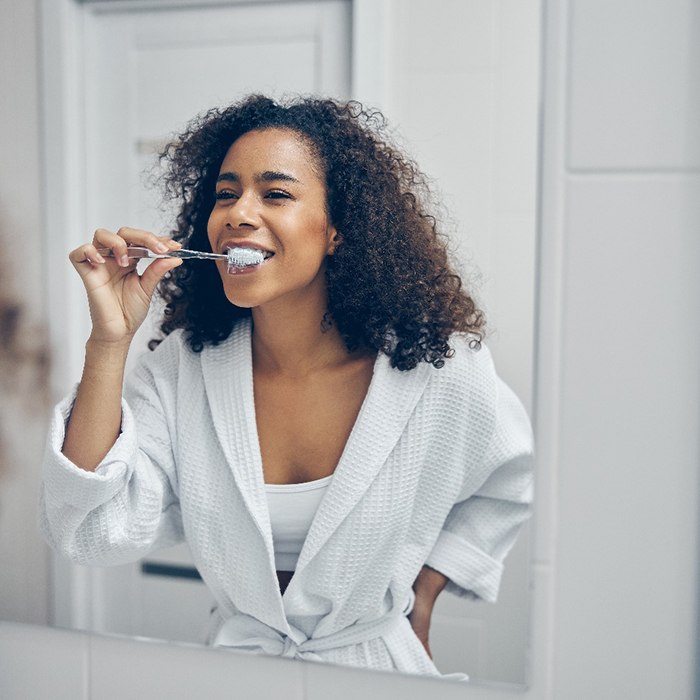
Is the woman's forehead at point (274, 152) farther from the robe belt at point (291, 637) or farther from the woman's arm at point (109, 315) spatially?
the robe belt at point (291, 637)

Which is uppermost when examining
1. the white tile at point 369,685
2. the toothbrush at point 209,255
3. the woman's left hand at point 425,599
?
the toothbrush at point 209,255

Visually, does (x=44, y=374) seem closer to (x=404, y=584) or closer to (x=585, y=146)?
(x=404, y=584)

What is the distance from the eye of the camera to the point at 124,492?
2.33 ft

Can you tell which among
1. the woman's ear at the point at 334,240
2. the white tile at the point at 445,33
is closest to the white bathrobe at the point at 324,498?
the woman's ear at the point at 334,240

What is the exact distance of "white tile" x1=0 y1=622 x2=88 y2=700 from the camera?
784mm

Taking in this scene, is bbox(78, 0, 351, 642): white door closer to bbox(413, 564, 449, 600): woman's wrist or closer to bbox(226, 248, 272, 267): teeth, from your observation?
bbox(226, 248, 272, 267): teeth

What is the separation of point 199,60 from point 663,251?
1.44 ft

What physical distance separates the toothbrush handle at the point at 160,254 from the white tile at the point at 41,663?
15.1 inches

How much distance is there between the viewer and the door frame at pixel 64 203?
2.49ft

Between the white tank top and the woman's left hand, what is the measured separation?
110mm

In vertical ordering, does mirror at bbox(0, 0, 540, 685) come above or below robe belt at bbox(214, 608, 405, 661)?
above

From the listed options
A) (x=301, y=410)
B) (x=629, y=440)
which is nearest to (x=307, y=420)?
(x=301, y=410)

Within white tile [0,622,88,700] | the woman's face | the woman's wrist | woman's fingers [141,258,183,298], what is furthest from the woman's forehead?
white tile [0,622,88,700]

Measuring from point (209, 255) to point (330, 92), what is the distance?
180 mm
